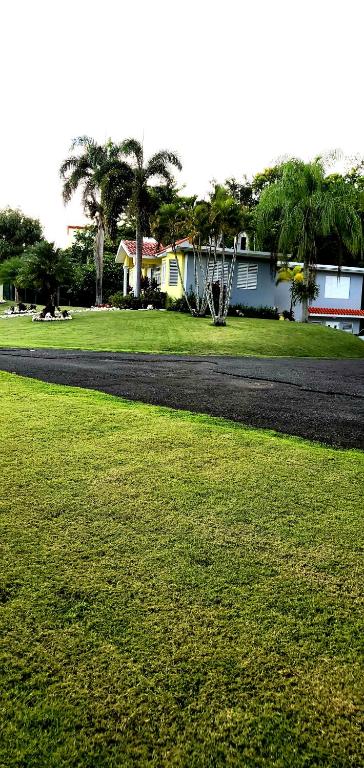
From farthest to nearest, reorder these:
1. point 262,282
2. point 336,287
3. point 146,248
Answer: point 146,248 → point 336,287 → point 262,282

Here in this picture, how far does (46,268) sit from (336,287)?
16.6 meters

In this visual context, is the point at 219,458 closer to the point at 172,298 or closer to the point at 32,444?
the point at 32,444

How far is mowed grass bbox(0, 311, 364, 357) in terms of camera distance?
1789 cm

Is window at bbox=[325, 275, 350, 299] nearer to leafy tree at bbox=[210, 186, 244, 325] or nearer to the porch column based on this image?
leafy tree at bbox=[210, 186, 244, 325]

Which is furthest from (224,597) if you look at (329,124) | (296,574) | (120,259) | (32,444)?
(120,259)

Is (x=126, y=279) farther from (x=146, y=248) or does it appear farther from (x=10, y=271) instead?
(x=10, y=271)

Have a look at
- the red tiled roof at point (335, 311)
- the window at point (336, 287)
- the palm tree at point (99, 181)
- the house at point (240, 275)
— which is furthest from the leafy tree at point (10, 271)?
the window at point (336, 287)

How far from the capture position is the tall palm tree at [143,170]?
30.9 metres

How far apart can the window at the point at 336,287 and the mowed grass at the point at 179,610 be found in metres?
29.7

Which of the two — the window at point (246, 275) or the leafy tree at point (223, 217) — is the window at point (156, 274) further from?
the leafy tree at point (223, 217)

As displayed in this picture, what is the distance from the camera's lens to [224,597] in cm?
280

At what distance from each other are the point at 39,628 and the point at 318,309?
31.7 m

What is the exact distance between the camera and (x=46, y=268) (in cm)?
2806

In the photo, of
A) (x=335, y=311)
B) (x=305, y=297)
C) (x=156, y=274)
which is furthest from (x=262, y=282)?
(x=156, y=274)
